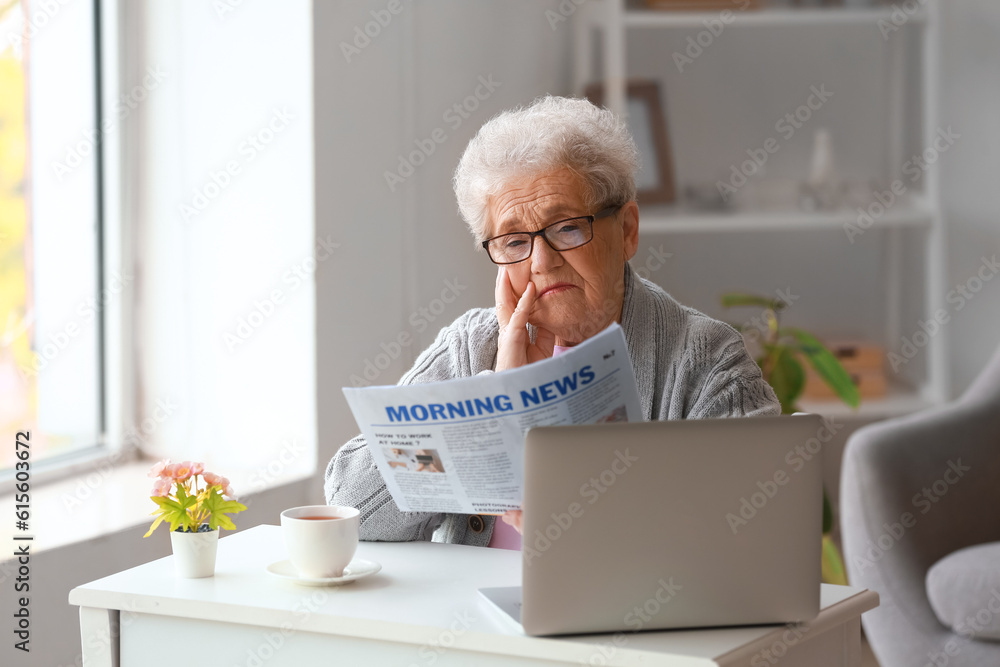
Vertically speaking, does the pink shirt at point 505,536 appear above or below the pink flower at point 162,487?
below

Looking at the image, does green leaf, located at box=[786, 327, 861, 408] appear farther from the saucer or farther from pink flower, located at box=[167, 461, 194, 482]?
pink flower, located at box=[167, 461, 194, 482]

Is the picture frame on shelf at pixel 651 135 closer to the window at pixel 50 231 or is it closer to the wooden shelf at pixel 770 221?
the wooden shelf at pixel 770 221

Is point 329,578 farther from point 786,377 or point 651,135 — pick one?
point 651,135

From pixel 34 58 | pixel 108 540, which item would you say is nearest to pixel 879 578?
pixel 108 540

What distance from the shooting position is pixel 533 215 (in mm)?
1526

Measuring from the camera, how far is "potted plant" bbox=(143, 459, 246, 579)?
1.23 meters

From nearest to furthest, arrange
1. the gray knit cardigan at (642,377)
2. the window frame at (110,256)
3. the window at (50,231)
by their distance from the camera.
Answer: the gray knit cardigan at (642,377), the window at (50,231), the window frame at (110,256)

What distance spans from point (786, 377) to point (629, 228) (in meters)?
1.26

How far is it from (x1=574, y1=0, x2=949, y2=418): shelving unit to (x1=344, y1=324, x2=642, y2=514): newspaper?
1768mm

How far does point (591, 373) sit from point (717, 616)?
27cm

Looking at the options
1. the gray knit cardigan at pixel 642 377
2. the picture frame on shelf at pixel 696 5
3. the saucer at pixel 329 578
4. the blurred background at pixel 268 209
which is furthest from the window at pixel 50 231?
the picture frame on shelf at pixel 696 5

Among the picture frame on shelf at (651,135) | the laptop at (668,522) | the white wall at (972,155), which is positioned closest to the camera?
the laptop at (668,522)

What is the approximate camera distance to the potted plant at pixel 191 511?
4.04ft

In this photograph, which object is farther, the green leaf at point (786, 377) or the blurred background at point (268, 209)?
the green leaf at point (786, 377)
